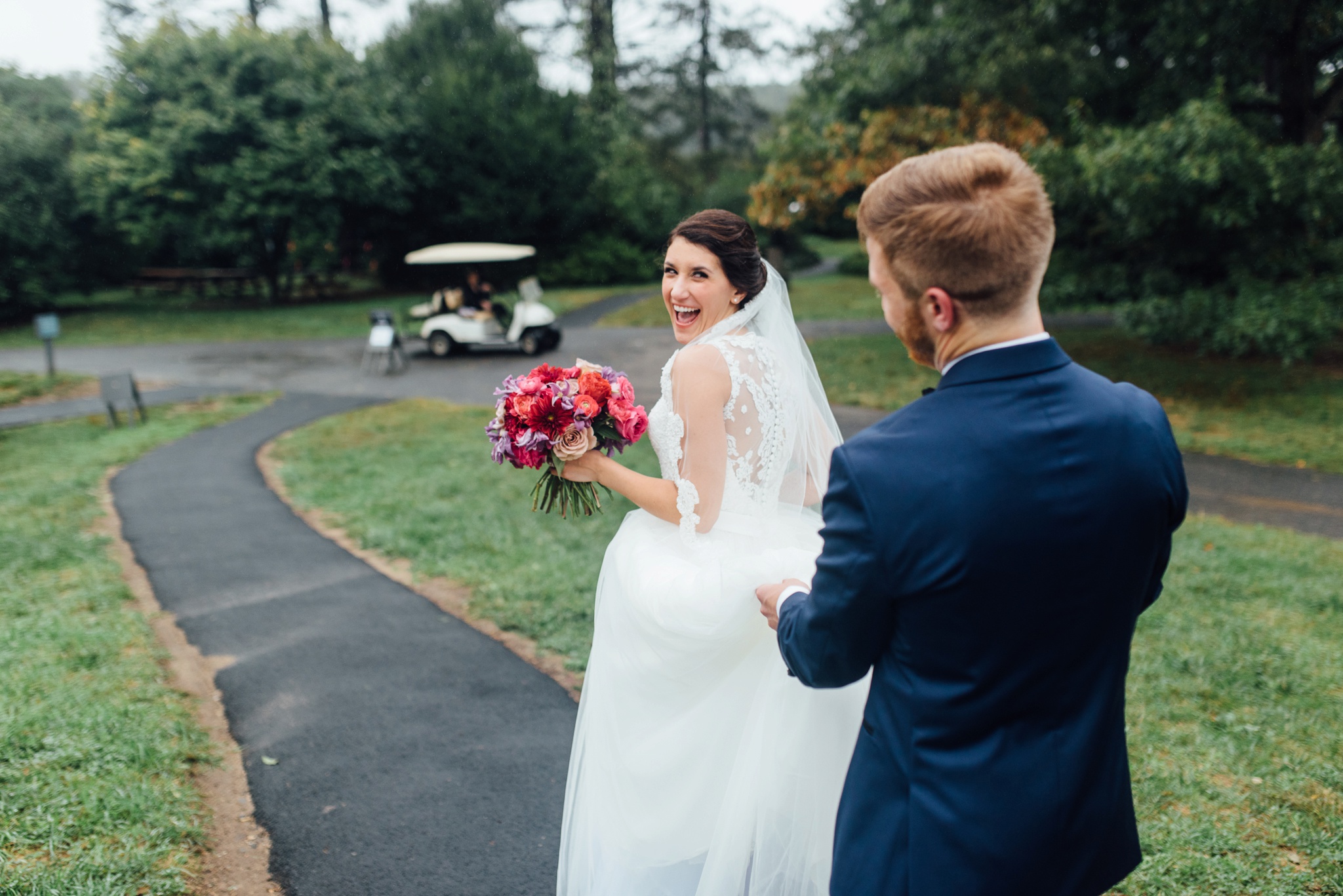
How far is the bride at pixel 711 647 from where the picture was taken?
7.87ft

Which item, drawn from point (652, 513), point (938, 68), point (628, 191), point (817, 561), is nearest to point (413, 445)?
point (652, 513)

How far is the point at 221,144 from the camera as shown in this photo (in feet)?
84.5

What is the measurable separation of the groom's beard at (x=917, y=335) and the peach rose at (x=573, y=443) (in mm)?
1239

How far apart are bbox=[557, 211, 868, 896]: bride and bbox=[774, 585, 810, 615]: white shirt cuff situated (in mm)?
458

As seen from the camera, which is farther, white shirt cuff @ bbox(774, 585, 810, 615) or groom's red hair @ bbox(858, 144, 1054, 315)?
white shirt cuff @ bbox(774, 585, 810, 615)

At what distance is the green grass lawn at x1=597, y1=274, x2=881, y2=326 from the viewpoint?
24250 millimetres

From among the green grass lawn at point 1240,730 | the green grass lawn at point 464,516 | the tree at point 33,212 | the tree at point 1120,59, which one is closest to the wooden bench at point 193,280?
the tree at point 33,212

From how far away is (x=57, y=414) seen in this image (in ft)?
42.7

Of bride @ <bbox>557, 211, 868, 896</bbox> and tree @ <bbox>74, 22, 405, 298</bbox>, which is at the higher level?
tree @ <bbox>74, 22, 405, 298</bbox>

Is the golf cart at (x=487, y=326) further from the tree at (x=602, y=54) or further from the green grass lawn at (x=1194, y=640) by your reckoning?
the tree at (x=602, y=54)

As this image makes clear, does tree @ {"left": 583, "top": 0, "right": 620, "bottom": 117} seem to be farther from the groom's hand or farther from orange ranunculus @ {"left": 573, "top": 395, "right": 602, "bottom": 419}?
the groom's hand

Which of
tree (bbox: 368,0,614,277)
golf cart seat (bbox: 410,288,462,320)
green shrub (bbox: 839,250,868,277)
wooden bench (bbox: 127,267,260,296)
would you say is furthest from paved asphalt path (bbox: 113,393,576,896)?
green shrub (bbox: 839,250,868,277)

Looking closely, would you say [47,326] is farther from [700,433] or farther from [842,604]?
[842,604]

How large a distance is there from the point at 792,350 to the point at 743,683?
3.67 feet
